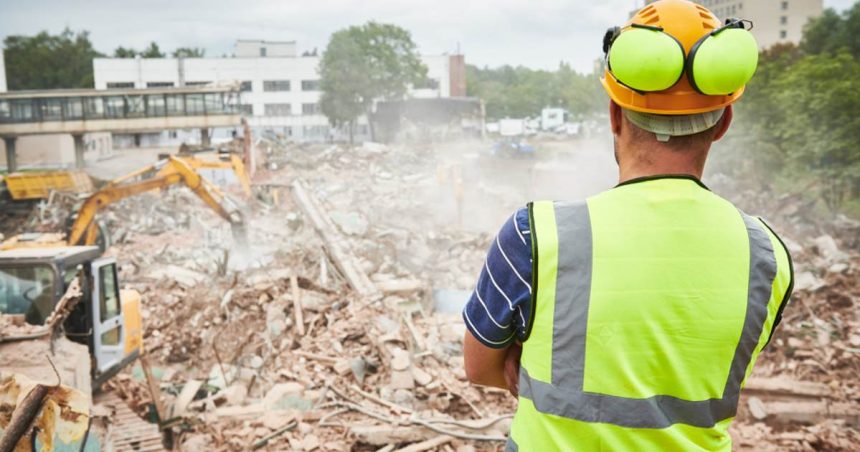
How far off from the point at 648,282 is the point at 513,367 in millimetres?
403

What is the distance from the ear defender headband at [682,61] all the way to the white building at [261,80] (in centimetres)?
5687

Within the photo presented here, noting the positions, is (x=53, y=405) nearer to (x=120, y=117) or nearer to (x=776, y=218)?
(x=776, y=218)

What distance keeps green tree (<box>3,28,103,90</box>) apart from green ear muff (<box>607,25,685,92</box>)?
225 ft

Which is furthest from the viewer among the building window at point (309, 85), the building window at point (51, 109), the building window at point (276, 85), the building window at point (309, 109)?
the building window at point (309, 109)

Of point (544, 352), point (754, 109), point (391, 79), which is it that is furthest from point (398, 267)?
point (391, 79)

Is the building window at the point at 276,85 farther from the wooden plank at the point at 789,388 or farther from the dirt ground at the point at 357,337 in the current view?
the wooden plank at the point at 789,388

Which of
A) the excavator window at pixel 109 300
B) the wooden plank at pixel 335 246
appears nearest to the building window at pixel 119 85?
the wooden plank at pixel 335 246

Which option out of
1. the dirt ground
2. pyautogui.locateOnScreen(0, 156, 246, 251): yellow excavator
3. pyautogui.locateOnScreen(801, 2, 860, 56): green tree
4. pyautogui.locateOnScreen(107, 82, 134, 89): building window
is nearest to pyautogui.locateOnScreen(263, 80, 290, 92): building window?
pyautogui.locateOnScreen(107, 82, 134, 89): building window

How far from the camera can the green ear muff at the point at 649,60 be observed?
1450mm

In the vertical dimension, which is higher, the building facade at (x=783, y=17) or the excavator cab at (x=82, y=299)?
Answer: the building facade at (x=783, y=17)

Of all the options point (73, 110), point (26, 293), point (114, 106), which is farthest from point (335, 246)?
point (73, 110)

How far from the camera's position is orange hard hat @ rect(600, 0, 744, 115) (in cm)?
149

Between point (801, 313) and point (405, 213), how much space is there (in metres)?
13.2

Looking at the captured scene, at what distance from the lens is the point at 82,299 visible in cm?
598
